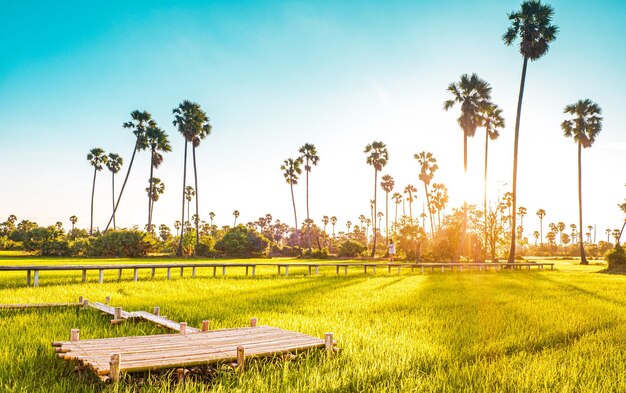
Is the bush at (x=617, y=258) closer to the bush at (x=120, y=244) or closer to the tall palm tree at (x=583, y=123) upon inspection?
the tall palm tree at (x=583, y=123)

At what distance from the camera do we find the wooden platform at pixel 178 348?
14.9 ft

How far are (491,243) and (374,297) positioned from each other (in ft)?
118

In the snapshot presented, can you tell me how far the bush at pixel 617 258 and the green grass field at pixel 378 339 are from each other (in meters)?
27.7

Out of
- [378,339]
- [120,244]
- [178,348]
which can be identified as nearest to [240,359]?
[178,348]

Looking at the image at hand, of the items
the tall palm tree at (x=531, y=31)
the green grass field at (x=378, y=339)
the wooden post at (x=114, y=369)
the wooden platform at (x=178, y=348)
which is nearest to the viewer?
the wooden post at (x=114, y=369)

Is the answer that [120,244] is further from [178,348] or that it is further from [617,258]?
[178,348]

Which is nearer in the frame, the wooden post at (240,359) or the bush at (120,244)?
the wooden post at (240,359)

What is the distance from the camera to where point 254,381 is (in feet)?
15.8

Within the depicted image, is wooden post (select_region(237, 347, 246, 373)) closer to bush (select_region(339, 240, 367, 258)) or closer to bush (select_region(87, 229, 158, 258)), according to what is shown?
bush (select_region(87, 229, 158, 258))

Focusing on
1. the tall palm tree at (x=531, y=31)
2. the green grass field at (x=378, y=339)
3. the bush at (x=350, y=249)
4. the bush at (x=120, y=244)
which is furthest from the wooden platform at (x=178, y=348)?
the bush at (x=350, y=249)

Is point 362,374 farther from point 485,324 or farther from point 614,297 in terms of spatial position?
point 614,297

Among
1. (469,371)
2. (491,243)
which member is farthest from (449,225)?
(469,371)

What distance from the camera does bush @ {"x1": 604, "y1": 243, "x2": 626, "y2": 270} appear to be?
3669cm

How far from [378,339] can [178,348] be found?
3.36 metres
